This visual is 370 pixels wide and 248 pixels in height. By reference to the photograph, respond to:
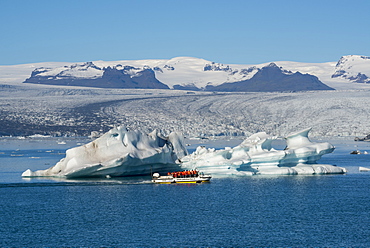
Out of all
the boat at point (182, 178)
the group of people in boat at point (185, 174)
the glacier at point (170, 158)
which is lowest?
the boat at point (182, 178)

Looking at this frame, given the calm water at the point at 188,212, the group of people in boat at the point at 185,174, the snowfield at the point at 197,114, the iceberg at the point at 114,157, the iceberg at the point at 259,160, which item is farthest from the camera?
the snowfield at the point at 197,114

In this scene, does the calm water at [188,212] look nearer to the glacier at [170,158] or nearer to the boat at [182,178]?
the boat at [182,178]

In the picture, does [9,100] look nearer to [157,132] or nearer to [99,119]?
[99,119]

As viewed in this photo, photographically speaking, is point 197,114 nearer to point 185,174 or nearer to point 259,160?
point 259,160

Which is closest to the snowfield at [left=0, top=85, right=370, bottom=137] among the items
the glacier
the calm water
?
the glacier

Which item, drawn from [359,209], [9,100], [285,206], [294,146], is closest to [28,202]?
[285,206]

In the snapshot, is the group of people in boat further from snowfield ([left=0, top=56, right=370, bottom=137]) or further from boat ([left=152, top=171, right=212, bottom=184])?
snowfield ([left=0, top=56, right=370, bottom=137])

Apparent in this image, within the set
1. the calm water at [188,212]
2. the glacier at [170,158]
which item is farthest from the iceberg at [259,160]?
the calm water at [188,212]
